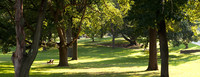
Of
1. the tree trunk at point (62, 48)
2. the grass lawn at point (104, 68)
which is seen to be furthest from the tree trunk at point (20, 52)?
the tree trunk at point (62, 48)

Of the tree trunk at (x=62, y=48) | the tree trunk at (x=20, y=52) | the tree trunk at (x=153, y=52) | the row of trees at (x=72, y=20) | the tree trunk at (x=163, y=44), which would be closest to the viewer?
the tree trunk at (x=20, y=52)

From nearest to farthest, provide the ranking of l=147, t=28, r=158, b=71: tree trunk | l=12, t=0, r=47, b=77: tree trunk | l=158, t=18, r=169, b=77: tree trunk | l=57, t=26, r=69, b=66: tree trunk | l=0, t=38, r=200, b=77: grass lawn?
1. l=12, t=0, r=47, b=77: tree trunk
2. l=158, t=18, r=169, b=77: tree trunk
3. l=0, t=38, r=200, b=77: grass lawn
4. l=147, t=28, r=158, b=71: tree trunk
5. l=57, t=26, r=69, b=66: tree trunk

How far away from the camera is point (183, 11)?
15.4 meters

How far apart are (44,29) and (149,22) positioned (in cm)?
1221

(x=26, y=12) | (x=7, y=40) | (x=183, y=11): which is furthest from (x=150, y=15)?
(x=26, y=12)

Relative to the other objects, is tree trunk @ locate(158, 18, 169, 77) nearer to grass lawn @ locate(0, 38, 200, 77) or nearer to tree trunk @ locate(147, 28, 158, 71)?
grass lawn @ locate(0, 38, 200, 77)

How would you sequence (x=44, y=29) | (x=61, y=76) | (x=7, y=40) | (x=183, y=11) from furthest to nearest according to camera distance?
(x=44, y=29) < (x=7, y=40) < (x=61, y=76) < (x=183, y=11)

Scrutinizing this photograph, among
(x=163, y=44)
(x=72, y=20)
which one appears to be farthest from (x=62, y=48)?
(x=163, y=44)

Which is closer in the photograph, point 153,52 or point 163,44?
point 163,44

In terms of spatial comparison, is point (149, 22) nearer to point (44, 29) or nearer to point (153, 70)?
point (153, 70)

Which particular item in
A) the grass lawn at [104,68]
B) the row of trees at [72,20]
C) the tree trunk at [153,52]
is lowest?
the grass lawn at [104,68]

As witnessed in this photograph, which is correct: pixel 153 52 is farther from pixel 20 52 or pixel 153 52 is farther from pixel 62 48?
pixel 20 52

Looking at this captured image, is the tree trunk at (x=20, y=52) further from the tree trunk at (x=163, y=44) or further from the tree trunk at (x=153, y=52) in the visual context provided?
the tree trunk at (x=153, y=52)

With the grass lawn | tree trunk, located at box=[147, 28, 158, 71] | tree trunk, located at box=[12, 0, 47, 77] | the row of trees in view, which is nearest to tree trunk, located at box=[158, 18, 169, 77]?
the row of trees
